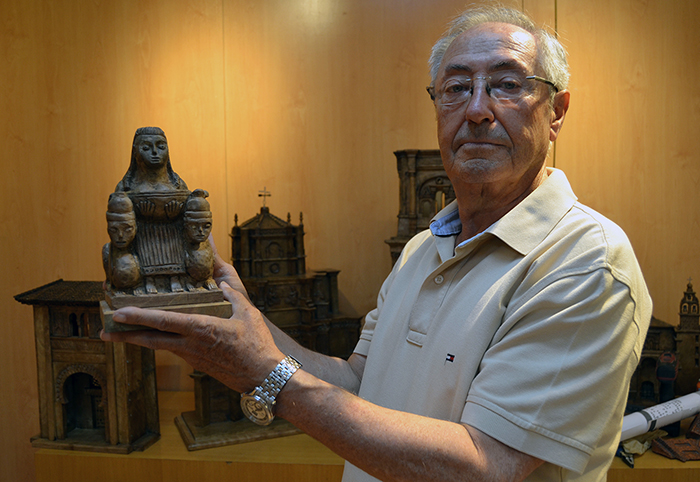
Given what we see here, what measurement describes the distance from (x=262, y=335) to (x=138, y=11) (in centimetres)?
382

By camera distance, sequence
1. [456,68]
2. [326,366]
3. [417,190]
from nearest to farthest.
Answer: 1. [456,68]
2. [326,366]
3. [417,190]

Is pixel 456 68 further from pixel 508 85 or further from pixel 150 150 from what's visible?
pixel 150 150

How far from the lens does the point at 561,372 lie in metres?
1.33

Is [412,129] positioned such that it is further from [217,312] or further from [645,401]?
[217,312]

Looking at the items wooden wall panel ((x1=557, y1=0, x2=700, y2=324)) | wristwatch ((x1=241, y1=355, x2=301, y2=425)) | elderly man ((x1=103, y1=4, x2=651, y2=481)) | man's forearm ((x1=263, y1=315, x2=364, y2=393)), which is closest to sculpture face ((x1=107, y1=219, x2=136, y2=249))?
elderly man ((x1=103, y1=4, x2=651, y2=481))

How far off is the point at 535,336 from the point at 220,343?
0.83m

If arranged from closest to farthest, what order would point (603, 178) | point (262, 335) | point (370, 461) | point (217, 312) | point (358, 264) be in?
point (370, 461), point (262, 335), point (217, 312), point (603, 178), point (358, 264)

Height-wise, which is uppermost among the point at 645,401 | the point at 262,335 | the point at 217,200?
the point at 217,200

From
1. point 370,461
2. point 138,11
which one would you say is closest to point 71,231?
Result: point 138,11

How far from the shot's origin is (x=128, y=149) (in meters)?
4.51

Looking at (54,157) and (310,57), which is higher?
(310,57)

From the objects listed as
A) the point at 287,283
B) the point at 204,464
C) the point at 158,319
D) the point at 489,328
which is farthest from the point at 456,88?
the point at 204,464

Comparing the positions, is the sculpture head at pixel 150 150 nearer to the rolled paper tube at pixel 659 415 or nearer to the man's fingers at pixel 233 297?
the man's fingers at pixel 233 297

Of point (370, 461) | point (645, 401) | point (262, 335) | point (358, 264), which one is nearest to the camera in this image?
point (370, 461)
